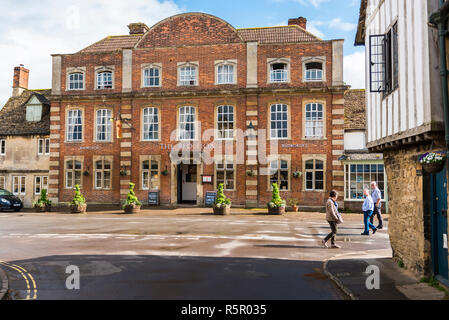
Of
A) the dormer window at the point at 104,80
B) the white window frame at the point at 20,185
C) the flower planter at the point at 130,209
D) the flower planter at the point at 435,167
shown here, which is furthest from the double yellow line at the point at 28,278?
the white window frame at the point at 20,185

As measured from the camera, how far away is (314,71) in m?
25.9

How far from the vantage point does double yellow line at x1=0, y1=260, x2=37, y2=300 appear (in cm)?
762

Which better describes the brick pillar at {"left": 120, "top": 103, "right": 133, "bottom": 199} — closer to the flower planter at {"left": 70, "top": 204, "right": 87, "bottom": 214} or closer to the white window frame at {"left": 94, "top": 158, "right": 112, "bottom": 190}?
the white window frame at {"left": 94, "top": 158, "right": 112, "bottom": 190}

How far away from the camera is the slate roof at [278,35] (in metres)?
27.6

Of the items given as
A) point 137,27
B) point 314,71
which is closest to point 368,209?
point 314,71

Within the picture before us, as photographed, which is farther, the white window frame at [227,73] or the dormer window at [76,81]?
the dormer window at [76,81]

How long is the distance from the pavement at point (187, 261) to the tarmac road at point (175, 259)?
0.02 m

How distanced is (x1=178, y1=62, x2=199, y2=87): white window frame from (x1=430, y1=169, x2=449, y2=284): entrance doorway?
21.0 meters

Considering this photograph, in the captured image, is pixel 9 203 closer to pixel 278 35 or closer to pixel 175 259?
pixel 175 259

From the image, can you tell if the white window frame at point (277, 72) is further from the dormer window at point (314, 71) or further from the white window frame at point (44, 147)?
the white window frame at point (44, 147)

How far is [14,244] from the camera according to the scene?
43.5 ft

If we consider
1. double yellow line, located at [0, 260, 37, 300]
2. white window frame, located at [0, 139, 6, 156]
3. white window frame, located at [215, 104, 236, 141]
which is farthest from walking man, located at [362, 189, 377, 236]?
white window frame, located at [0, 139, 6, 156]

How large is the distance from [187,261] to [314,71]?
62.3 ft
